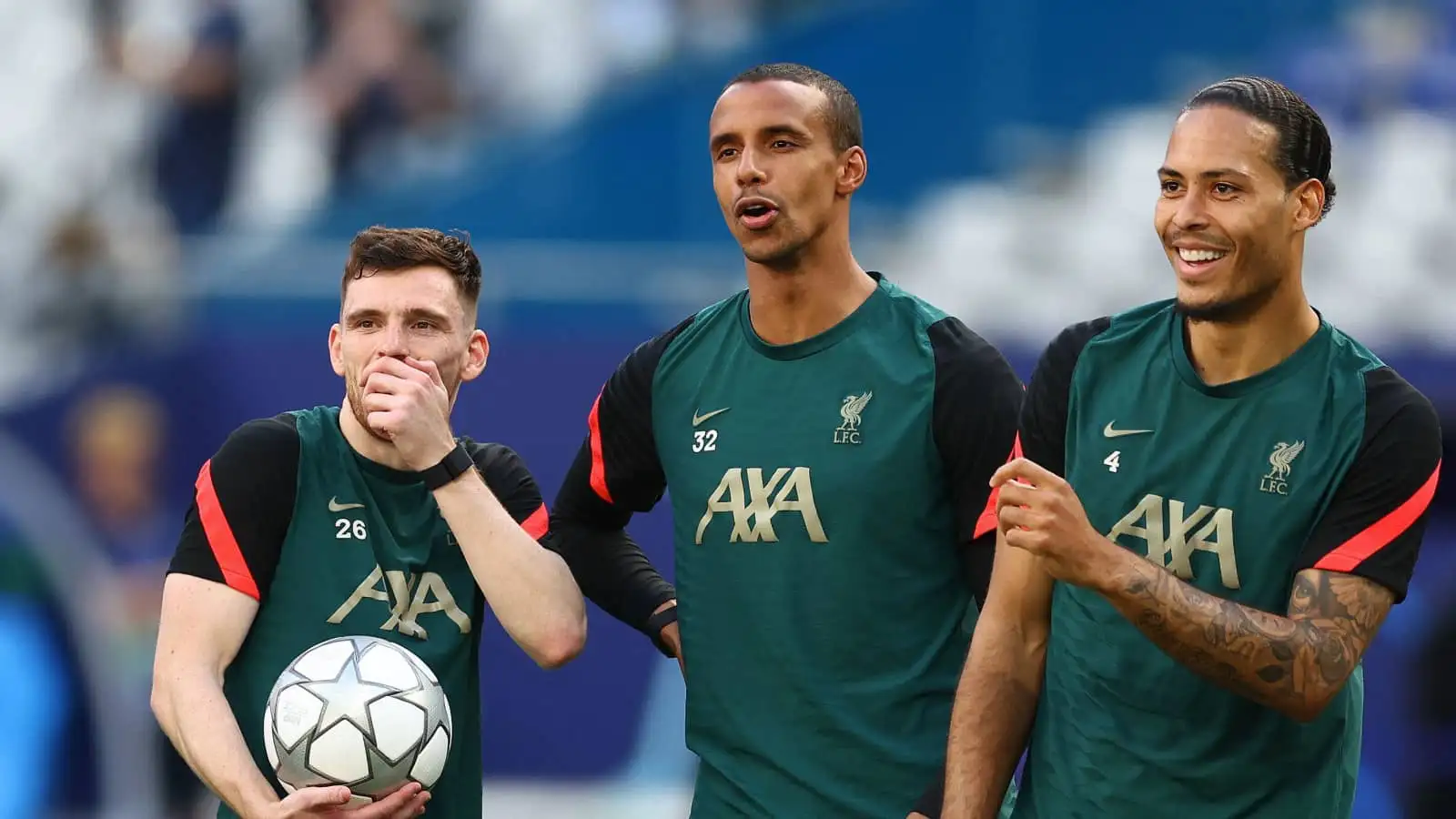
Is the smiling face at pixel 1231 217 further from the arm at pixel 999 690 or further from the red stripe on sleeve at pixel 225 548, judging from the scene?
the red stripe on sleeve at pixel 225 548

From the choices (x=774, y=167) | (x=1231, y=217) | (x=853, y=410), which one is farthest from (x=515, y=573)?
(x=1231, y=217)

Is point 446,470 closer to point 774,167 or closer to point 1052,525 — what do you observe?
point 774,167

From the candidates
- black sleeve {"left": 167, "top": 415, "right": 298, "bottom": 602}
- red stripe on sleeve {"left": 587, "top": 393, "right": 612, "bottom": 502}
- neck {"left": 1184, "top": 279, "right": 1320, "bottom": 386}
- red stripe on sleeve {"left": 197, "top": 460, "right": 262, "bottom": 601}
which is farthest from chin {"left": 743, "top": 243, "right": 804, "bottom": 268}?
red stripe on sleeve {"left": 197, "top": 460, "right": 262, "bottom": 601}

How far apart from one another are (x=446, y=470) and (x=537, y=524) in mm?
418

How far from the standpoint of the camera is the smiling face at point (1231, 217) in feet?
12.5

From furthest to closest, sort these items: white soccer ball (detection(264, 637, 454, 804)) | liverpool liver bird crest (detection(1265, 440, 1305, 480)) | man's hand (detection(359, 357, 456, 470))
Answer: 1. man's hand (detection(359, 357, 456, 470))
2. white soccer ball (detection(264, 637, 454, 804))
3. liverpool liver bird crest (detection(1265, 440, 1305, 480))

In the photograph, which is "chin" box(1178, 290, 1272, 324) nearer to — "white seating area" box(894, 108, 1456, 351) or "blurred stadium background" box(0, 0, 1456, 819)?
"blurred stadium background" box(0, 0, 1456, 819)

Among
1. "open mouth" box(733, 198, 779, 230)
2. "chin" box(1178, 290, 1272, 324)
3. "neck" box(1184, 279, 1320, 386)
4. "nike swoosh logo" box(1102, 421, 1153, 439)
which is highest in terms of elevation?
"open mouth" box(733, 198, 779, 230)

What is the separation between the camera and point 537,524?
4660 millimetres

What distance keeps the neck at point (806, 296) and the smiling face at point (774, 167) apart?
5 cm

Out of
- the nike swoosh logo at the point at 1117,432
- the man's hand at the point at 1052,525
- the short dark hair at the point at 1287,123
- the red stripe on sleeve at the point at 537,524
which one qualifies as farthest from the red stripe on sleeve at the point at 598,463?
the short dark hair at the point at 1287,123

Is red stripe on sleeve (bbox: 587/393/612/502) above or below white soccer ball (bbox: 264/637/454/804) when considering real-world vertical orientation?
above

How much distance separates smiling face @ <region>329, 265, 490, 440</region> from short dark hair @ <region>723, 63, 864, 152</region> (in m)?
0.87

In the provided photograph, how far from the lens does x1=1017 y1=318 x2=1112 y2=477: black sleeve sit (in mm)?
4094
